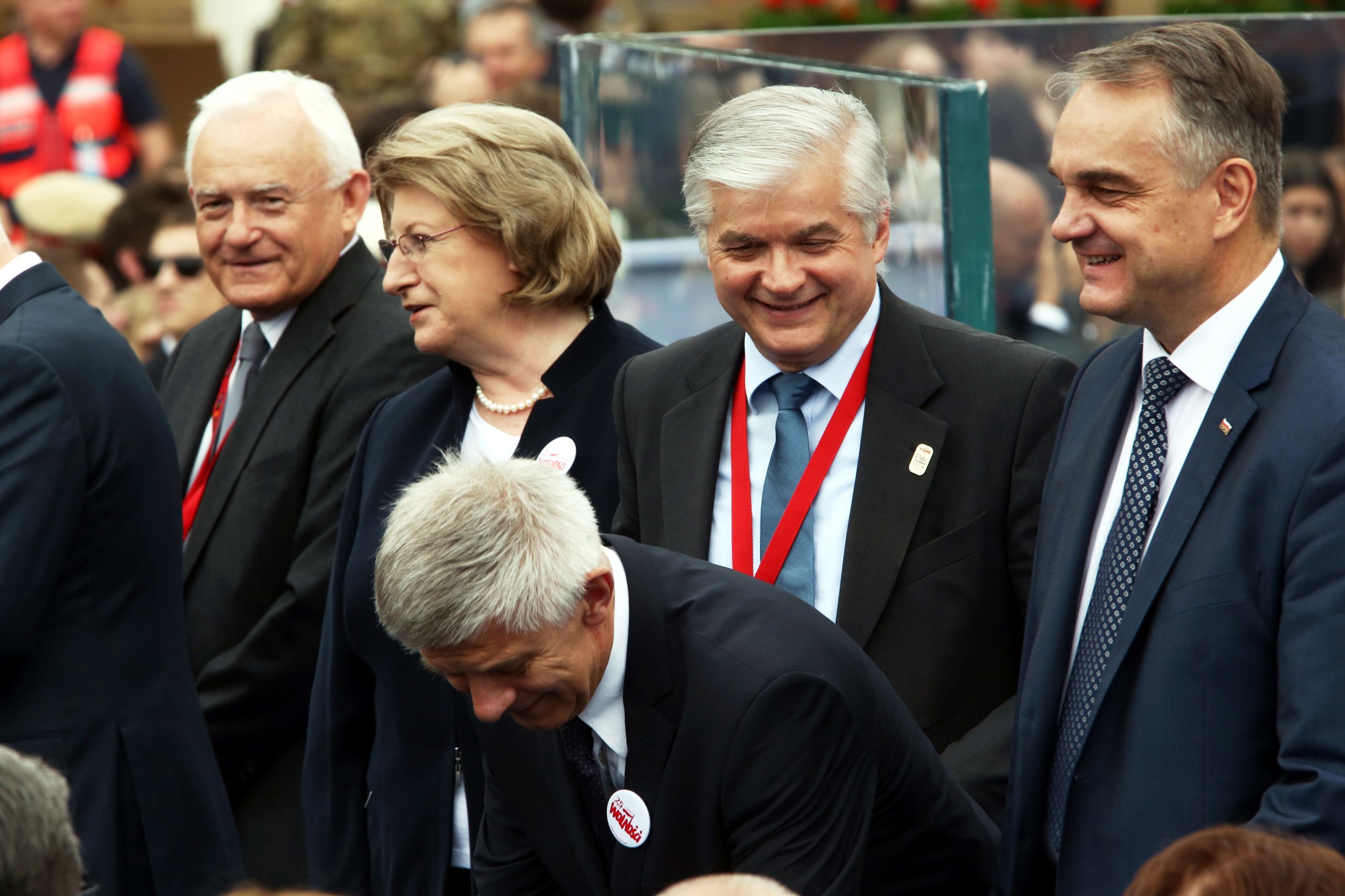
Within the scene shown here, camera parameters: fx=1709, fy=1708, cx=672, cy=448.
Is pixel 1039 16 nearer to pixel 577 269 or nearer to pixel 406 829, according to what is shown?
pixel 577 269

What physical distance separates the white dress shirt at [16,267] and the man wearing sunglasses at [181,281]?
2.40 metres

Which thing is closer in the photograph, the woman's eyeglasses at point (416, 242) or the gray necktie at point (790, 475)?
the gray necktie at point (790, 475)

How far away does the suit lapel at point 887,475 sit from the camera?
10.7 ft

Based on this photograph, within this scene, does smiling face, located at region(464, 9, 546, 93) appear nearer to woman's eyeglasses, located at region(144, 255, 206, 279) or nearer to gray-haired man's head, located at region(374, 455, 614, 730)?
woman's eyeglasses, located at region(144, 255, 206, 279)

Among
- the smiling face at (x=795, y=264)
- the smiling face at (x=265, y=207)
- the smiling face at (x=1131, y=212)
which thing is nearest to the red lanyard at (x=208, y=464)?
the smiling face at (x=265, y=207)

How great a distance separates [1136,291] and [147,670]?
2216 mm

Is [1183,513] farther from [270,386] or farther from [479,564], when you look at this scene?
[270,386]

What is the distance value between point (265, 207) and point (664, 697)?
87.4 inches

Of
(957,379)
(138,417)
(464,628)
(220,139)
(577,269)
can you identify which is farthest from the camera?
(220,139)

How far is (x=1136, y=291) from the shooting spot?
281 cm

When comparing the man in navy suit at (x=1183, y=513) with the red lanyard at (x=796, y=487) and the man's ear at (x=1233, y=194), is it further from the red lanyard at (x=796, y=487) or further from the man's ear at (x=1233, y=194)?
the red lanyard at (x=796, y=487)

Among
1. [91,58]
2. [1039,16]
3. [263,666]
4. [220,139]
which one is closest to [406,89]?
[91,58]

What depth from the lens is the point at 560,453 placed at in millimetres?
3781

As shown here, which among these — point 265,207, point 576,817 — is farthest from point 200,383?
point 576,817
